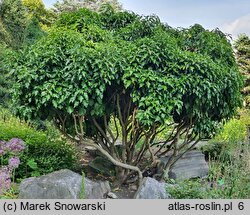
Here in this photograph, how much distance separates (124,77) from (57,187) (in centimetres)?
136

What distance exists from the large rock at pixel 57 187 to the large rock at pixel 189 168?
1410mm

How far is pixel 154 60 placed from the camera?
3865 mm

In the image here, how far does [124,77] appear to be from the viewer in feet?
12.2

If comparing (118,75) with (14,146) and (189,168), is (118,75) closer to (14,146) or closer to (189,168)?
(14,146)

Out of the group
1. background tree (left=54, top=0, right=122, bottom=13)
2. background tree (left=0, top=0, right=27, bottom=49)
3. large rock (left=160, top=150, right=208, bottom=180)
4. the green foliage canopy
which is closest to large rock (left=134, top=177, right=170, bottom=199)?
the green foliage canopy

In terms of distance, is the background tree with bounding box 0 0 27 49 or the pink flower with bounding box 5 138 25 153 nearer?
the pink flower with bounding box 5 138 25 153

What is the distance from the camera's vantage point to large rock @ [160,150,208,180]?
196 inches

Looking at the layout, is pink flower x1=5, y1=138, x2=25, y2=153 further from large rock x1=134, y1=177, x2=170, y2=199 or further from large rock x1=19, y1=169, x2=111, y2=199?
A: large rock x1=134, y1=177, x2=170, y2=199

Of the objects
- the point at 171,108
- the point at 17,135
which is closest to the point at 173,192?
the point at 171,108

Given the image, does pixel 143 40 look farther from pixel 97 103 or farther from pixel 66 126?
pixel 66 126

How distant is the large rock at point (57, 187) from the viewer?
12.1ft

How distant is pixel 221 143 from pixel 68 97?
11.5ft

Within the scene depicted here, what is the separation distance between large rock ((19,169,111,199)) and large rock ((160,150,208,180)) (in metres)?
1.41

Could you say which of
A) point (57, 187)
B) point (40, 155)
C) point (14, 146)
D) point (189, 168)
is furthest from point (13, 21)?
point (57, 187)
